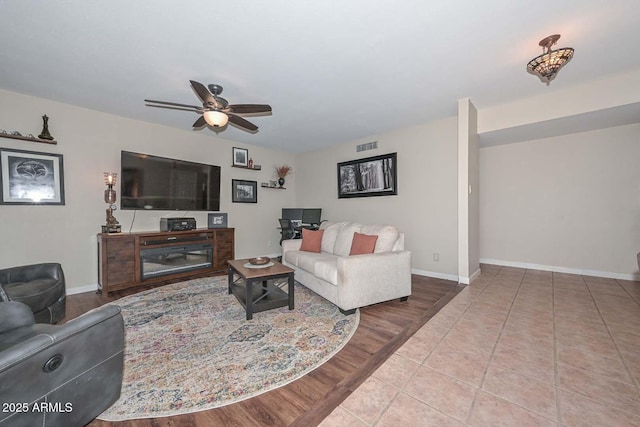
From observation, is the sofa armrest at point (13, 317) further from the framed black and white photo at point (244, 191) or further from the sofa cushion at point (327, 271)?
the framed black and white photo at point (244, 191)

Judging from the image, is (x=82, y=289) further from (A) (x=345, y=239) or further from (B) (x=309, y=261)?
(A) (x=345, y=239)

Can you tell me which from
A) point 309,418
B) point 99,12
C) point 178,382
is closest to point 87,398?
point 178,382

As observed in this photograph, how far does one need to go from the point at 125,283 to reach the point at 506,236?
20.8 feet

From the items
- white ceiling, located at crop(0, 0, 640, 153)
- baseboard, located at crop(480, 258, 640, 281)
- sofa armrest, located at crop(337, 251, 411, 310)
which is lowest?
baseboard, located at crop(480, 258, 640, 281)

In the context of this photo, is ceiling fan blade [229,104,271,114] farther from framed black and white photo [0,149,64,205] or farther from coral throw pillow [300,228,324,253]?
framed black and white photo [0,149,64,205]

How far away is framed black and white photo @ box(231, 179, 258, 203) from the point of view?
518 cm

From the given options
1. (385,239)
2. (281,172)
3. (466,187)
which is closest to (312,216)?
(281,172)

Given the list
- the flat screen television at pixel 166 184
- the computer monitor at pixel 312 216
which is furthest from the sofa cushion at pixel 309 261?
the flat screen television at pixel 166 184

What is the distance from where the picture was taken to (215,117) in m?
2.64

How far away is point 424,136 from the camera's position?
4168 millimetres

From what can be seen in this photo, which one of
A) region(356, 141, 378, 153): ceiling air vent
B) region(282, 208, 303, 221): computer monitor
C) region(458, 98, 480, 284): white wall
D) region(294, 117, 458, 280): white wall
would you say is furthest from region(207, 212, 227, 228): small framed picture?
region(458, 98, 480, 284): white wall

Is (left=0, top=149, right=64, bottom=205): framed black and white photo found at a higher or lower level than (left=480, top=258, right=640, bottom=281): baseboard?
higher

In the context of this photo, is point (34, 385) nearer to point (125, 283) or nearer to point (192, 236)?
point (125, 283)

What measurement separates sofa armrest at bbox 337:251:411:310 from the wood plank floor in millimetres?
164
